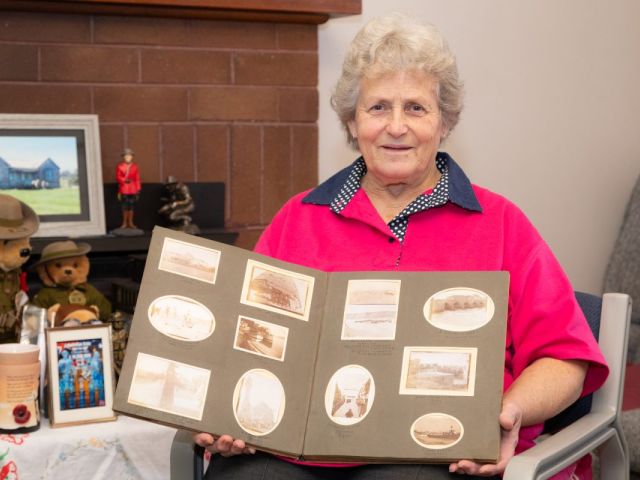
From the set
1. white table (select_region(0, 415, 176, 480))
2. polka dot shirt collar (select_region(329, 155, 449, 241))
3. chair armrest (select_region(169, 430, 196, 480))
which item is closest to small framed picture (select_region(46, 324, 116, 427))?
white table (select_region(0, 415, 176, 480))

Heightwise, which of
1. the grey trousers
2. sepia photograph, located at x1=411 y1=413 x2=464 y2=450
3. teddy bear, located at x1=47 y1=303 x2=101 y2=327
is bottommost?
the grey trousers

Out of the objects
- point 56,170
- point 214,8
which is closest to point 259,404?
point 56,170

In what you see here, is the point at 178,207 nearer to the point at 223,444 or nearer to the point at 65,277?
the point at 65,277

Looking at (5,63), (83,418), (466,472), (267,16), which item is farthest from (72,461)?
(267,16)

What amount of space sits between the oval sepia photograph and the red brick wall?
1.13 meters

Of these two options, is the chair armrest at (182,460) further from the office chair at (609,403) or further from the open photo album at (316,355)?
the office chair at (609,403)

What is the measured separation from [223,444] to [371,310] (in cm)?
30

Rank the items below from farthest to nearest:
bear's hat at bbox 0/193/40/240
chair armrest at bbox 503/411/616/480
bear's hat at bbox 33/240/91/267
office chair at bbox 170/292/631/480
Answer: bear's hat at bbox 33/240/91/267 < bear's hat at bbox 0/193/40/240 < office chair at bbox 170/292/631/480 < chair armrest at bbox 503/411/616/480

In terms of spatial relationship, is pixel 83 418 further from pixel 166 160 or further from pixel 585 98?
pixel 585 98

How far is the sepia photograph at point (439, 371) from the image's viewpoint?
131 centimetres

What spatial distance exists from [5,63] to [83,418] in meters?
0.88

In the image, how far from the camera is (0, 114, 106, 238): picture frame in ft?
6.91

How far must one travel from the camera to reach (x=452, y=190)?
5.22ft

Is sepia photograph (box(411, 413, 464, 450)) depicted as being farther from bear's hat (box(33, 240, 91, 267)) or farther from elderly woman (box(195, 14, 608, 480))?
bear's hat (box(33, 240, 91, 267))
